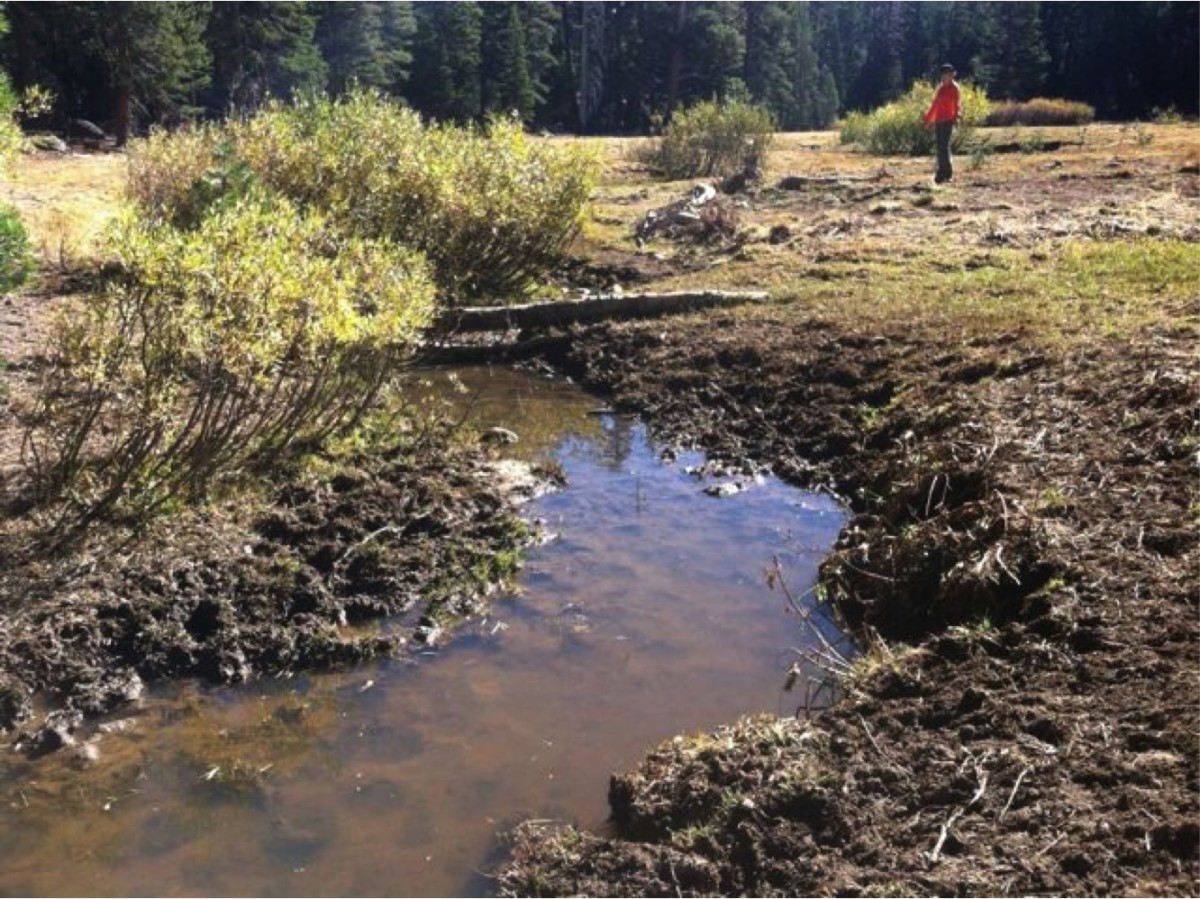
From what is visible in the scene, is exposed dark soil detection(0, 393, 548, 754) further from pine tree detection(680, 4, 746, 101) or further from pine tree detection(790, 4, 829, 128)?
pine tree detection(790, 4, 829, 128)

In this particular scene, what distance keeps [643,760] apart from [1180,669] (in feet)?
7.36

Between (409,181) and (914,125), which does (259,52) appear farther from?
(409,181)

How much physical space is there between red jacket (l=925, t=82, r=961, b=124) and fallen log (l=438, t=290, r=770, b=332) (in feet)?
26.6

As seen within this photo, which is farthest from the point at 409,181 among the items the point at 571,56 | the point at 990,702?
Result: the point at 571,56

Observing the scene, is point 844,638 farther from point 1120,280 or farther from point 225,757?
point 1120,280

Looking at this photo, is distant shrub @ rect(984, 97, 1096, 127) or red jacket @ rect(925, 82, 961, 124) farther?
distant shrub @ rect(984, 97, 1096, 127)

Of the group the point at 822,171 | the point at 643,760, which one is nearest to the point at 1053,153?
the point at 822,171

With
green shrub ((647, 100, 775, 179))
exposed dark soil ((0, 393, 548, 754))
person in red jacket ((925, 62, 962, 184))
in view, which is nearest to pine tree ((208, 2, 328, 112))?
green shrub ((647, 100, 775, 179))

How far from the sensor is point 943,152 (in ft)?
66.6

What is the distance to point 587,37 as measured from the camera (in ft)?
166

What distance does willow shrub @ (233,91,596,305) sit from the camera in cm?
1205

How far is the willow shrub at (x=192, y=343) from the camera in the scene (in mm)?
6609

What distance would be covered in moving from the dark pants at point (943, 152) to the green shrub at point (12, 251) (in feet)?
53.3

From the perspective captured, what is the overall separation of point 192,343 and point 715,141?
75.4ft
